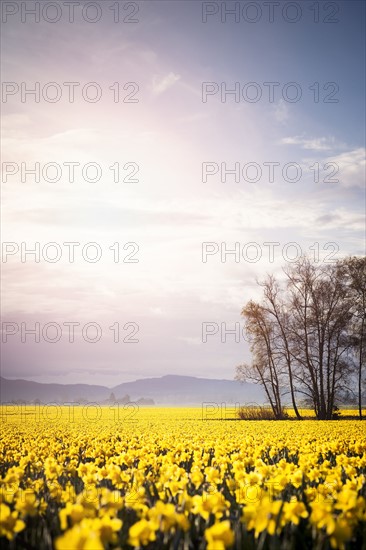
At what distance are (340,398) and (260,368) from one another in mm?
6735

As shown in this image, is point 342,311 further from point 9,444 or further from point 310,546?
point 310,546

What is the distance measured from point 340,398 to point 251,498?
3446cm

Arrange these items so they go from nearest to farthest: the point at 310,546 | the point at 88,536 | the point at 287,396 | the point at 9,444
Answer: the point at 88,536 → the point at 310,546 → the point at 9,444 → the point at 287,396

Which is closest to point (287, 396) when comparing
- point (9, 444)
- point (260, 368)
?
point (260, 368)

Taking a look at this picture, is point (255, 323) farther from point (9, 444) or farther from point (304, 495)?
point (304, 495)

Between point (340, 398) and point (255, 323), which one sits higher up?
point (255, 323)

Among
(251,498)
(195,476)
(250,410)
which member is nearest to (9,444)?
(195,476)

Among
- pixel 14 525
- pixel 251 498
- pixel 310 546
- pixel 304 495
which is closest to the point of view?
pixel 14 525

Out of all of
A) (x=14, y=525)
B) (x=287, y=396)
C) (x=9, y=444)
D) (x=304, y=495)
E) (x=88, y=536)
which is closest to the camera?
(x=88, y=536)

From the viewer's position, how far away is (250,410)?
34188mm

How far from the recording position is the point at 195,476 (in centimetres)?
464

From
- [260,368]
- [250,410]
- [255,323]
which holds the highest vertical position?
[255,323]

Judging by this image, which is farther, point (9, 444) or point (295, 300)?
point (295, 300)

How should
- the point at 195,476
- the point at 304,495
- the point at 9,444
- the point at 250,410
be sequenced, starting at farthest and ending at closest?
the point at 250,410 → the point at 9,444 → the point at 195,476 → the point at 304,495
